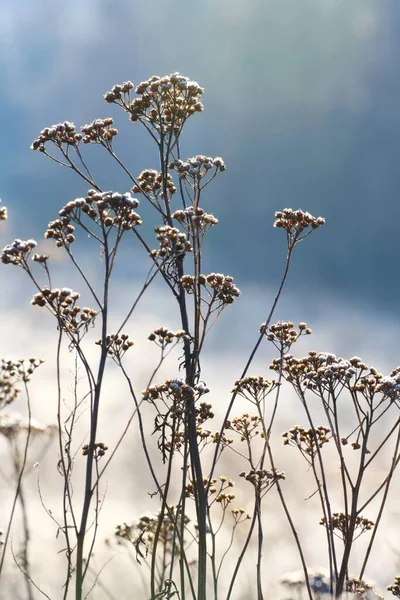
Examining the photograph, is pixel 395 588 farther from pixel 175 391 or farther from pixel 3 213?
pixel 3 213

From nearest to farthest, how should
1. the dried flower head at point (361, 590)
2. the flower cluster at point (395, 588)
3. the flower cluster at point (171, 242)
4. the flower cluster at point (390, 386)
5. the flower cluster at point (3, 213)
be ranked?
the flower cluster at point (3, 213)
the flower cluster at point (171, 242)
the flower cluster at point (390, 386)
the dried flower head at point (361, 590)
the flower cluster at point (395, 588)

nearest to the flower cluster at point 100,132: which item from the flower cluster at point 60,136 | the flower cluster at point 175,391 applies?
the flower cluster at point 60,136

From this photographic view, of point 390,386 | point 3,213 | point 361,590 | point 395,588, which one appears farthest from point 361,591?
point 3,213

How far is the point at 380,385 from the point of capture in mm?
6973

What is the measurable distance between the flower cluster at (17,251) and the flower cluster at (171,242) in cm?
135

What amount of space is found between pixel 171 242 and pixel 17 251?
5.54ft

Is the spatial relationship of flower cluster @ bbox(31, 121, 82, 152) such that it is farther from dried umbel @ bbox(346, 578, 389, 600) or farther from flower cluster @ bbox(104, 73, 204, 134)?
dried umbel @ bbox(346, 578, 389, 600)

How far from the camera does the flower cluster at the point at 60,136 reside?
7.05m

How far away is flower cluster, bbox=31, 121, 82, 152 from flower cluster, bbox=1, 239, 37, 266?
1894 millimetres

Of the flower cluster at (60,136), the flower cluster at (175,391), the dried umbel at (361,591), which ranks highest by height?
the flower cluster at (60,136)

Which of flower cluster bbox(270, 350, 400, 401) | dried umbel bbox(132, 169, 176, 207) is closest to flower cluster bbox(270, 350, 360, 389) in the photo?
flower cluster bbox(270, 350, 400, 401)

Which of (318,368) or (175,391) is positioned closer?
(175,391)

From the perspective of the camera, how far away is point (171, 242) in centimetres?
610

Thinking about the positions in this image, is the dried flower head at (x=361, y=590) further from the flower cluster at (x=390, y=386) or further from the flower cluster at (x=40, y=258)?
the flower cluster at (x=40, y=258)
